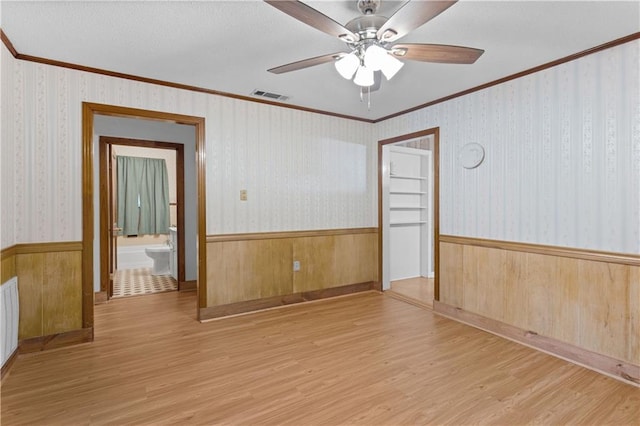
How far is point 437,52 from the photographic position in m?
2.04

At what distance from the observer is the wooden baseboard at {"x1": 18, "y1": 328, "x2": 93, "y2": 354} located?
9.12ft

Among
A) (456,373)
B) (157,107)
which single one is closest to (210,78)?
(157,107)

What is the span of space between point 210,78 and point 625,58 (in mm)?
3392

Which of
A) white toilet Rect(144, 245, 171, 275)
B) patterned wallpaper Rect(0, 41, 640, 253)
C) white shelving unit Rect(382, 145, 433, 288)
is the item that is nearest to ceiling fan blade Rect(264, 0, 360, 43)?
patterned wallpaper Rect(0, 41, 640, 253)

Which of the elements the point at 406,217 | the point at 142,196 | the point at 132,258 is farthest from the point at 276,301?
the point at 142,196

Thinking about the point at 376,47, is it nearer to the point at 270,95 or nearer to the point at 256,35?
the point at 256,35

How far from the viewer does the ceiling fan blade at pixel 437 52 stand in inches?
77.5

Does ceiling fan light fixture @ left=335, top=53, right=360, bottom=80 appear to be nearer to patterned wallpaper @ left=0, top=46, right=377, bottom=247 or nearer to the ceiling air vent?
the ceiling air vent

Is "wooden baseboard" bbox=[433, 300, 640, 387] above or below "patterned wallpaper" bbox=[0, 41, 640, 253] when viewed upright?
below

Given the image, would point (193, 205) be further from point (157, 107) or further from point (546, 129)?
point (546, 129)

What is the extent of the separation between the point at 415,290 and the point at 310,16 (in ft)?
13.1

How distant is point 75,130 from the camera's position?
300 centimetres

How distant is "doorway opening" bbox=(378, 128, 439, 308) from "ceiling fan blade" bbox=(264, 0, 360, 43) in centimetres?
288

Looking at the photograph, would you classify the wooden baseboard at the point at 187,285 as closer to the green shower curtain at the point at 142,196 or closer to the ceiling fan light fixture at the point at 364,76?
the green shower curtain at the point at 142,196
